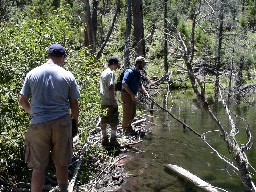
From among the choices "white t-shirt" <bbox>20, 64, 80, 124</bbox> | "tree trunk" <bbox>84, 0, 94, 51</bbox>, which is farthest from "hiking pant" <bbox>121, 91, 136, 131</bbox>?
"tree trunk" <bbox>84, 0, 94, 51</bbox>

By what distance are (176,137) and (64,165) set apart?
21.6 feet

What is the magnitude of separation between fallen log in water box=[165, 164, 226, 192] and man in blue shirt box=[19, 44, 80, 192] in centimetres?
229

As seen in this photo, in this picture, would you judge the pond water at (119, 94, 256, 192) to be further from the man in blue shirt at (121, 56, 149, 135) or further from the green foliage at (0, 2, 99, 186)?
the green foliage at (0, 2, 99, 186)

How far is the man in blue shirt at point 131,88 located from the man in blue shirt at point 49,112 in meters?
4.69

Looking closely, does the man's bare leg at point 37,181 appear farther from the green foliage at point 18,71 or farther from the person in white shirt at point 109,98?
the person in white shirt at point 109,98

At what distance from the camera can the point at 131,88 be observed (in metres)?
10.5

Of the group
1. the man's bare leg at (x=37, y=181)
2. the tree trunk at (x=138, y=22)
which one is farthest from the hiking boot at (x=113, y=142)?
the tree trunk at (x=138, y=22)

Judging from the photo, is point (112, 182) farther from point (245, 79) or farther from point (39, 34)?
point (245, 79)

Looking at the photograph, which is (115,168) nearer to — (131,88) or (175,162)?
(175,162)

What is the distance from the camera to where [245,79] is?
3928 centimetres

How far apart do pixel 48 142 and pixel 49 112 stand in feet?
1.33

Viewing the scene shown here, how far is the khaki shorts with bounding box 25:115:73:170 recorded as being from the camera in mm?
5496

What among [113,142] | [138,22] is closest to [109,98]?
[113,142]

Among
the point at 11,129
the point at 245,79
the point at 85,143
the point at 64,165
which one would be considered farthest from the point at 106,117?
the point at 245,79
